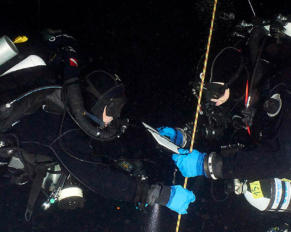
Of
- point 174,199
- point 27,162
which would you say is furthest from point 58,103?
point 174,199

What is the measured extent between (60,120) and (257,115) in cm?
178

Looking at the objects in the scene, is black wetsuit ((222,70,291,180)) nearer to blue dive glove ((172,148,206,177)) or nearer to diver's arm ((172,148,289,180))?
diver's arm ((172,148,289,180))

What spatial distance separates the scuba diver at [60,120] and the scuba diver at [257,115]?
89cm

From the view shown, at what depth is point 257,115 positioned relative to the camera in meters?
2.09

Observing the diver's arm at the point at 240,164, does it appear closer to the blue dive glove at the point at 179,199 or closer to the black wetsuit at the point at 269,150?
the black wetsuit at the point at 269,150

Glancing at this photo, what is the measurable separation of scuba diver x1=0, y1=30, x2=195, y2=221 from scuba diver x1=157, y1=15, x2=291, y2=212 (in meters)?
0.89

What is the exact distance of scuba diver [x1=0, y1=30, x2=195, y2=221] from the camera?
1.78 m

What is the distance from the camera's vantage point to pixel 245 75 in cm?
226

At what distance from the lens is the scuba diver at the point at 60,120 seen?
5.83 ft

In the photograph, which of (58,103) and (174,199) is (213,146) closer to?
(174,199)

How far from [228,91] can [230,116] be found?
0.93ft

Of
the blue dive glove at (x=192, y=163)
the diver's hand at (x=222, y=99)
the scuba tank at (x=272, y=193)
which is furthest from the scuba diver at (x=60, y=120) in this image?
the scuba tank at (x=272, y=193)

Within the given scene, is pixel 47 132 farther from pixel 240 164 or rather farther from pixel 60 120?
pixel 240 164

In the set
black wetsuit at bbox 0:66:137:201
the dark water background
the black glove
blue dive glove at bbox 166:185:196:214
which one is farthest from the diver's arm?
the black glove
